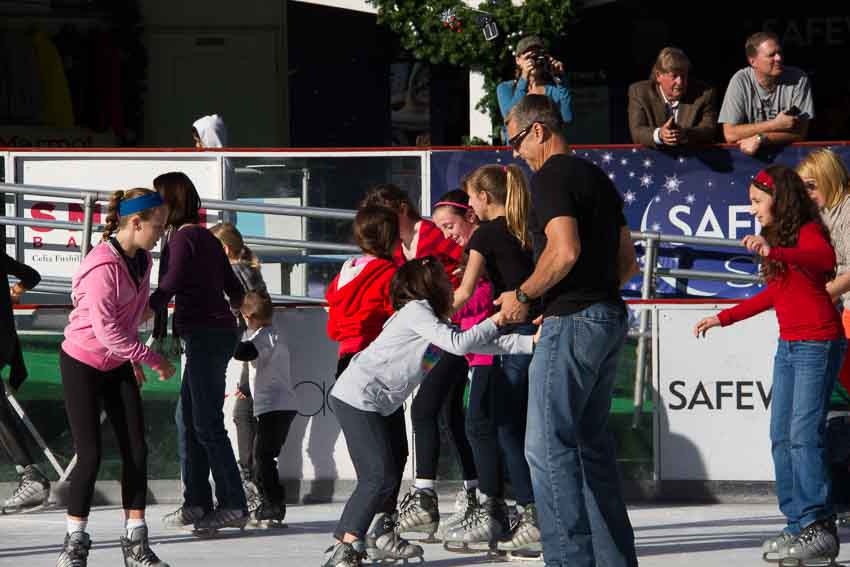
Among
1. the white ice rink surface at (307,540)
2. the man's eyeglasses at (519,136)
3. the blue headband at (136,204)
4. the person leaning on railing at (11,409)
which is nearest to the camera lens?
the man's eyeglasses at (519,136)

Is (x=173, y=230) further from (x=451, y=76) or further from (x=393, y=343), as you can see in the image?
(x=451, y=76)

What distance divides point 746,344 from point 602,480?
2994mm

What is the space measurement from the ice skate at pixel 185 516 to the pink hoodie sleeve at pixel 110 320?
50.2 inches

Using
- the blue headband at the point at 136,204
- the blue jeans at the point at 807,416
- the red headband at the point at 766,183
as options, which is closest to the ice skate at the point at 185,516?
the blue headband at the point at 136,204

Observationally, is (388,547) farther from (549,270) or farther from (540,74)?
(540,74)

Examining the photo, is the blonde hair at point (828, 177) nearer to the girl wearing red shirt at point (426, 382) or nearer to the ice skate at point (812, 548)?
the ice skate at point (812, 548)

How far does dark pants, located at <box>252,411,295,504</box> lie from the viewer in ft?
25.3

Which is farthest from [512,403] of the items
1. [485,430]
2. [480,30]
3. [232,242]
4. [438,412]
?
[480,30]

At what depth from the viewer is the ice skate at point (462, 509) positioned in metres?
7.24

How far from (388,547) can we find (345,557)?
0.48 m

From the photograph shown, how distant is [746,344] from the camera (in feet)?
27.4

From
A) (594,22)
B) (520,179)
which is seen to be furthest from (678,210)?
(594,22)

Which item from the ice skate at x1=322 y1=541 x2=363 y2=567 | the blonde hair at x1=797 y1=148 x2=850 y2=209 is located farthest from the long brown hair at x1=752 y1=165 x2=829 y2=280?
the ice skate at x1=322 y1=541 x2=363 y2=567

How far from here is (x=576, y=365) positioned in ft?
17.9
